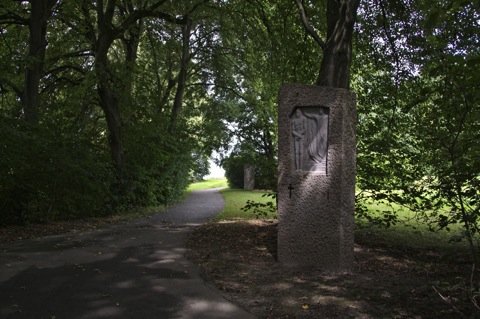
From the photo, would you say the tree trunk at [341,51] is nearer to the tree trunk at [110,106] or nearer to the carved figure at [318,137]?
the carved figure at [318,137]

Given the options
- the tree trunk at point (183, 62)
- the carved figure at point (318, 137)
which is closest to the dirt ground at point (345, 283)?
the carved figure at point (318, 137)

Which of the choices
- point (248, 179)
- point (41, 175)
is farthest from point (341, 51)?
point (248, 179)

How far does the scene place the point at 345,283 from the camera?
220 inches

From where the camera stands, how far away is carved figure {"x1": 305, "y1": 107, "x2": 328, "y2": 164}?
6406 millimetres

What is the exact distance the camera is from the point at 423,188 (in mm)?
7449

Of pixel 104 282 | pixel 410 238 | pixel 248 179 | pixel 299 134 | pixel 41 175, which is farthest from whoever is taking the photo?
pixel 248 179

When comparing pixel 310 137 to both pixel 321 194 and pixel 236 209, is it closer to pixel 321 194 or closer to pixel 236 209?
pixel 321 194

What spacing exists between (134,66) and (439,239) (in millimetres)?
12075

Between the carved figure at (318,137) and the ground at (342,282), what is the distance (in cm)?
176

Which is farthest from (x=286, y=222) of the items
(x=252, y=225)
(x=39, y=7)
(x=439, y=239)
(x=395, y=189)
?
(x=39, y=7)

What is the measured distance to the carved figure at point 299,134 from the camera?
21.4 ft

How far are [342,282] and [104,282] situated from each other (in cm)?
321

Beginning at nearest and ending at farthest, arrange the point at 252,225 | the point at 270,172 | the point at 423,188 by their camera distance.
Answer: the point at 423,188
the point at 270,172
the point at 252,225

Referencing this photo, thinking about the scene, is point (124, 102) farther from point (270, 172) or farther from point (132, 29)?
point (270, 172)
